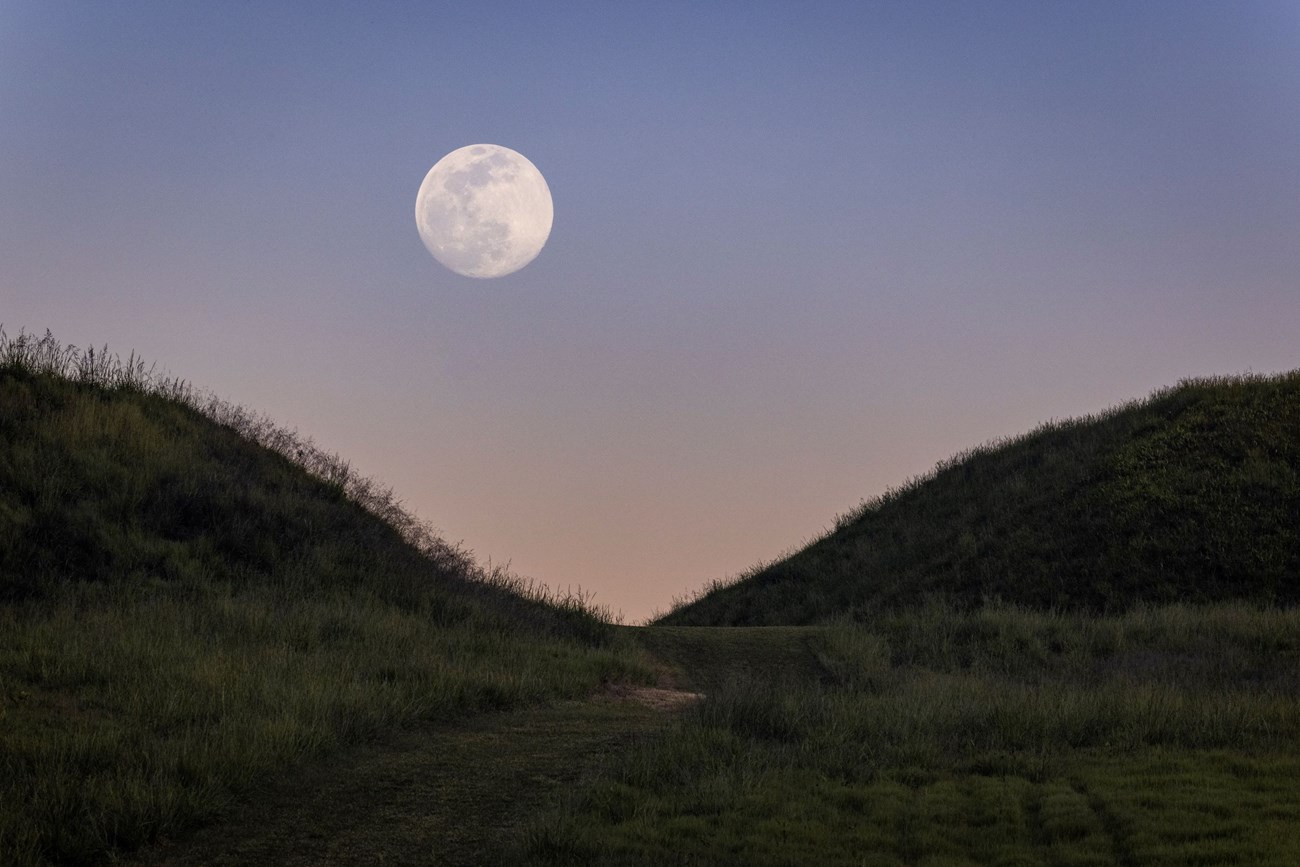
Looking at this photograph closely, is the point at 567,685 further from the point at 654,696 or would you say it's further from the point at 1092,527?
the point at 1092,527

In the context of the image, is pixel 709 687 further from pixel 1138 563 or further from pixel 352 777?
pixel 1138 563

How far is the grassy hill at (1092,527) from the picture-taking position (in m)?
24.1

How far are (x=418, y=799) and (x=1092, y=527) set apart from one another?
21.9 meters

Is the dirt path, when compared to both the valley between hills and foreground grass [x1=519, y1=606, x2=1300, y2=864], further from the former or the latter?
foreground grass [x1=519, y1=606, x2=1300, y2=864]

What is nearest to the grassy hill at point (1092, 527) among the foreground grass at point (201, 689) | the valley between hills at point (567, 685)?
the valley between hills at point (567, 685)

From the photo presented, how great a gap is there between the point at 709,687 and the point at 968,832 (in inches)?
352

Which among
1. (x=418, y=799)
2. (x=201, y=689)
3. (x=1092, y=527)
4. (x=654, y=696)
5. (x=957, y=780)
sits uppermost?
(x=1092, y=527)

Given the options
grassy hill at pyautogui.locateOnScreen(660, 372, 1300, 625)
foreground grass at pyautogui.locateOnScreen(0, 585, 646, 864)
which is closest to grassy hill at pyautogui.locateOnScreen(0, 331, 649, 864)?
foreground grass at pyautogui.locateOnScreen(0, 585, 646, 864)

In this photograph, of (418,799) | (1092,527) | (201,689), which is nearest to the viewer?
(418,799)

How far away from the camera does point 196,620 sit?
1385cm

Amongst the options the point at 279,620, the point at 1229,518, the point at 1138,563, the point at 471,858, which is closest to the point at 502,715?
the point at 279,620

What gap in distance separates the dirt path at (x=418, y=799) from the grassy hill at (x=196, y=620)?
333 mm

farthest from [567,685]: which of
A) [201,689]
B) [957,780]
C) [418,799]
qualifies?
[957,780]

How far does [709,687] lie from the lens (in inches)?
642
